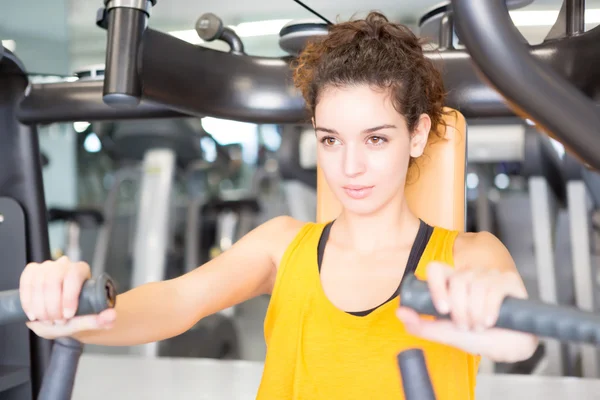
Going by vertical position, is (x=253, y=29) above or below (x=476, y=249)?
above

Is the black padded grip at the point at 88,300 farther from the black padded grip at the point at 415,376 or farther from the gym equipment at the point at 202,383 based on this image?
the gym equipment at the point at 202,383

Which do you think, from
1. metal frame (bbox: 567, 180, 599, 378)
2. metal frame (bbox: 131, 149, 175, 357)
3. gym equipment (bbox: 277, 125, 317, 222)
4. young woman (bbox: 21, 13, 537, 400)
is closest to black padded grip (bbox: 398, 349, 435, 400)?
young woman (bbox: 21, 13, 537, 400)

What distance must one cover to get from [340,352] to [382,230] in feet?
0.78

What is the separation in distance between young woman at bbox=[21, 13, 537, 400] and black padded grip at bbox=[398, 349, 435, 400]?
0.44 m

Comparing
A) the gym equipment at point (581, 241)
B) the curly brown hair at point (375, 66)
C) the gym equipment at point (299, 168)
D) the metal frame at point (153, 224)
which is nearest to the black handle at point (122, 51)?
the curly brown hair at point (375, 66)

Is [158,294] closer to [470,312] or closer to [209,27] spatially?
[209,27]

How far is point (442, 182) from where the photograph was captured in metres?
1.17

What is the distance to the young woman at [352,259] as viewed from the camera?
95cm

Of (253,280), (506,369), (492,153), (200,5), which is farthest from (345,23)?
(506,369)

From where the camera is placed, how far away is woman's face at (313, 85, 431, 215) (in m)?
0.94

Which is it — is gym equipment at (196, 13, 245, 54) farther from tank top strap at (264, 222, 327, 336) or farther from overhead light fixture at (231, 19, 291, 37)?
tank top strap at (264, 222, 327, 336)

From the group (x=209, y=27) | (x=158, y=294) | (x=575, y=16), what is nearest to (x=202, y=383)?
(x=158, y=294)

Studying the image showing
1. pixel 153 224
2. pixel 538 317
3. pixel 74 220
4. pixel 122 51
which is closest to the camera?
pixel 538 317

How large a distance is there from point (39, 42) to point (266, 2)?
373 millimetres
